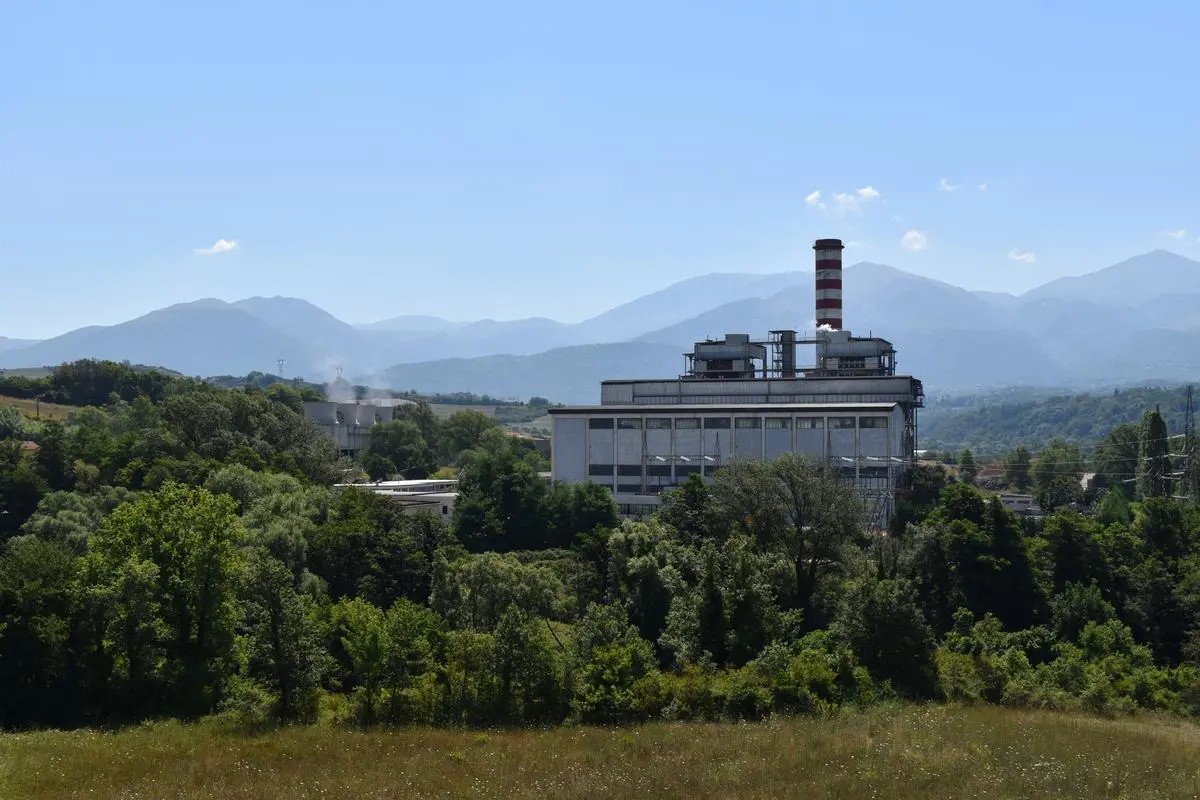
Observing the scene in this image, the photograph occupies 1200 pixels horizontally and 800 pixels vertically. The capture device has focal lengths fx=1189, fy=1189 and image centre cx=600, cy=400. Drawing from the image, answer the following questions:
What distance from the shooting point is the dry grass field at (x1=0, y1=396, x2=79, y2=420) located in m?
112

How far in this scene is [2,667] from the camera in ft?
96.3

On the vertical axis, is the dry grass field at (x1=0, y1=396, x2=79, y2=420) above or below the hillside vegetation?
above

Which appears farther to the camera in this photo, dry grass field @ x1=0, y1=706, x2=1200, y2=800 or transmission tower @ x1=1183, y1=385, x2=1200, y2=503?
transmission tower @ x1=1183, y1=385, x2=1200, y2=503

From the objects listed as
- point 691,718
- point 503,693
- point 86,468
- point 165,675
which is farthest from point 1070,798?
point 86,468

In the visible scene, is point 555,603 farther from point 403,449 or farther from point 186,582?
point 403,449

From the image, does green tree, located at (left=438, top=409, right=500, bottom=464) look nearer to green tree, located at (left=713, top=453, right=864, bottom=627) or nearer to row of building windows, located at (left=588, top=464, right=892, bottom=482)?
row of building windows, located at (left=588, top=464, right=892, bottom=482)

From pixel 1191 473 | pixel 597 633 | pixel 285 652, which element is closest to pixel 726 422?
pixel 1191 473

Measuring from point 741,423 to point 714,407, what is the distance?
1961 mm

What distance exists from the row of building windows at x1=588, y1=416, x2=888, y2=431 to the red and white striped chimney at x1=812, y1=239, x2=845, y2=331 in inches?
692

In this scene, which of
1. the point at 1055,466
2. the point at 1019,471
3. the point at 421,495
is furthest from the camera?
the point at 1019,471

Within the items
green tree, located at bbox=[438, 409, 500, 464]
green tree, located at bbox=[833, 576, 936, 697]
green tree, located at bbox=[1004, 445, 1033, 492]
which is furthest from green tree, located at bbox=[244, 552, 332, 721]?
green tree, located at bbox=[1004, 445, 1033, 492]

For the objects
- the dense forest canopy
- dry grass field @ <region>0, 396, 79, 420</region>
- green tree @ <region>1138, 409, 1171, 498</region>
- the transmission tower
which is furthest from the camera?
dry grass field @ <region>0, 396, 79, 420</region>

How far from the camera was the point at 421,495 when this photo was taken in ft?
238

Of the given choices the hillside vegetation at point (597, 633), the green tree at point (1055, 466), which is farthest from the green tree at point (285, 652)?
the green tree at point (1055, 466)
